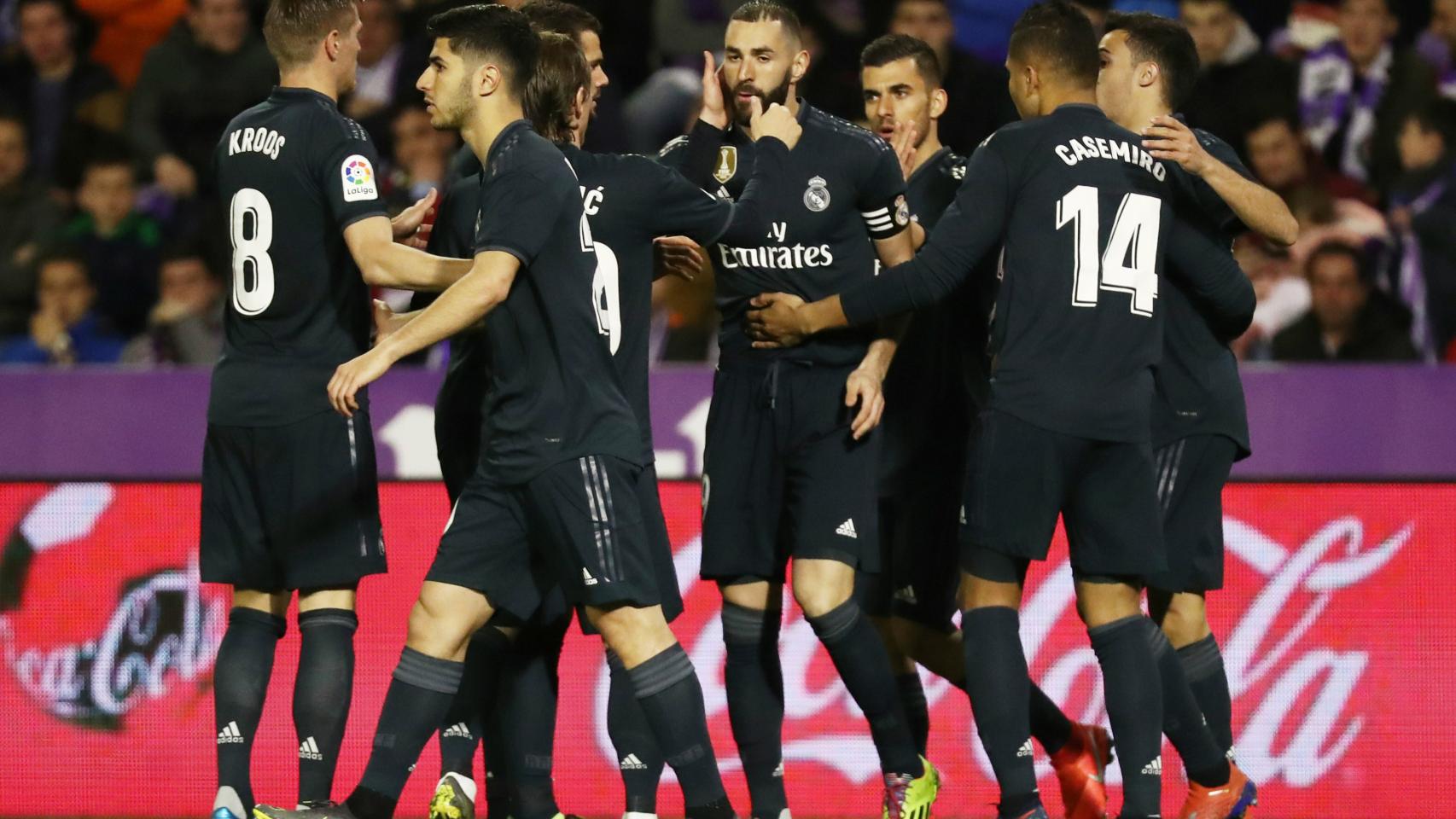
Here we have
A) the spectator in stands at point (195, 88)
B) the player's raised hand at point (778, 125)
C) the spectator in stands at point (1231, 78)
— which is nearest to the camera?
the player's raised hand at point (778, 125)

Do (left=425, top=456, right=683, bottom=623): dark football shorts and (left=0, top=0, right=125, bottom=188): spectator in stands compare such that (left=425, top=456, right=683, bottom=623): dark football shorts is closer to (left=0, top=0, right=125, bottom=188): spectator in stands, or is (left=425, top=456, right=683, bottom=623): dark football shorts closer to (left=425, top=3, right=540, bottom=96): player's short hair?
(left=425, top=3, right=540, bottom=96): player's short hair

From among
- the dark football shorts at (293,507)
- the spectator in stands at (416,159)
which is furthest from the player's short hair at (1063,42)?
the spectator in stands at (416,159)

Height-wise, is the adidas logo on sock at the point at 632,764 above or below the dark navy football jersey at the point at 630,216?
below

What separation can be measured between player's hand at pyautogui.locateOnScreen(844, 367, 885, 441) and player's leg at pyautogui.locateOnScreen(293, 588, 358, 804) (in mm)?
1559

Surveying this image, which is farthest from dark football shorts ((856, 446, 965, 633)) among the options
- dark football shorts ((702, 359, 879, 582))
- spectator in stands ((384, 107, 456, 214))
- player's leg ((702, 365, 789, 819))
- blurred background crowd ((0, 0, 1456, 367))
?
spectator in stands ((384, 107, 456, 214))

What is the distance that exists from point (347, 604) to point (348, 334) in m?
0.77

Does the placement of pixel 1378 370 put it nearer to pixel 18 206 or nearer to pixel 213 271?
pixel 213 271

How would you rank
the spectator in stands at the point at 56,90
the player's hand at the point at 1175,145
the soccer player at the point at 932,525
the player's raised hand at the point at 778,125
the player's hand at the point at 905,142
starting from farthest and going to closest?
the spectator in stands at the point at 56,90 < the player's hand at the point at 905,142 < the soccer player at the point at 932,525 < the player's raised hand at the point at 778,125 < the player's hand at the point at 1175,145

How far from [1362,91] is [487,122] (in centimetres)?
614

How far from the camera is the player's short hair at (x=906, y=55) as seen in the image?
6.54 meters

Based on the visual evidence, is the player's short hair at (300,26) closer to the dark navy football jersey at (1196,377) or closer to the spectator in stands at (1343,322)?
the dark navy football jersey at (1196,377)

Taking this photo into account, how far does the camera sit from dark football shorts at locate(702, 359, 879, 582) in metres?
5.89

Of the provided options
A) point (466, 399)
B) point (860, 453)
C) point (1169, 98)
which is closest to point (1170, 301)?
point (1169, 98)

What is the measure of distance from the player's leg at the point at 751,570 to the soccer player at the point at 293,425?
104 cm
